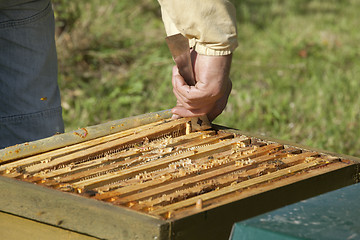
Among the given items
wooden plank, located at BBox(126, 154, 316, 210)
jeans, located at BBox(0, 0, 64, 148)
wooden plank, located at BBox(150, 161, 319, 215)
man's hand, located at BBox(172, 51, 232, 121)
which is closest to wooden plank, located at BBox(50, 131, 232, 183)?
man's hand, located at BBox(172, 51, 232, 121)

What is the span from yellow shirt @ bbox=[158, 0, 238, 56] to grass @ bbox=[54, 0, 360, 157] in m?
1.87

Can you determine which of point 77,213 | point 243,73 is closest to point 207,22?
point 77,213

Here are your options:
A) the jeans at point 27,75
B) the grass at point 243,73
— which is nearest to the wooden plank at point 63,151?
the jeans at point 27,75

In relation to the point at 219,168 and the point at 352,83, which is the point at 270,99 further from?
the point at 219,168

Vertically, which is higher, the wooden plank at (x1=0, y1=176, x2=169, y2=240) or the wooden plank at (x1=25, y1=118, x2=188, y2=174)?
the wooden plank at (x1=25, y1=118, x2=188, y2=174)

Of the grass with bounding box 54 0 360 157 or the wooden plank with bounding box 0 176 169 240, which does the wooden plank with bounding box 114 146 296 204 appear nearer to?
the wooden plank with bounding box 0 176 169 240

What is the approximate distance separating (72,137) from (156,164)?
0.36 meters

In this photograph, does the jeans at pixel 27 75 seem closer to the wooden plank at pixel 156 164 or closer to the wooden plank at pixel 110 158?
the wooden plank at pixel 110 158

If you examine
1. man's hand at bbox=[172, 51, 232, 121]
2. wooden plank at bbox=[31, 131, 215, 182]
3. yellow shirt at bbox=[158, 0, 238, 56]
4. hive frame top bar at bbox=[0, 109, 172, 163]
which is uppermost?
yellow shirt at bbox=[158, 0, 238, 56]

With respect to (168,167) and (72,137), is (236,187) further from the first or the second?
(72,137)

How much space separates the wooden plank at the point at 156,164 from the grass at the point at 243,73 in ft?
5.40

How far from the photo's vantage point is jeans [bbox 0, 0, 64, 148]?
2832mm

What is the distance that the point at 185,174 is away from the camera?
1.99m

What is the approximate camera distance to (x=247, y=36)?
20.4ft
